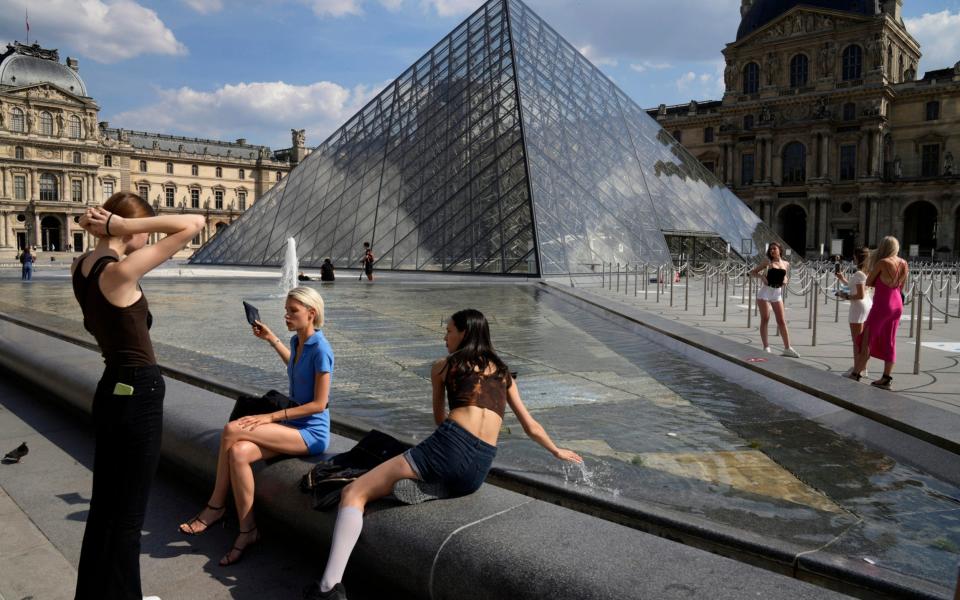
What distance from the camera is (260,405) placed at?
10.5ft

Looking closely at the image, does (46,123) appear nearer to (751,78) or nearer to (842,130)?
(751,78)

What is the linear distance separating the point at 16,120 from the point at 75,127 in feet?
16.3

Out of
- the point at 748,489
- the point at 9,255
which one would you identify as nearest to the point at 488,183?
the point at 748,489

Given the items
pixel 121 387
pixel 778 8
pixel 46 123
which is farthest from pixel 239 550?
pixel 46 123

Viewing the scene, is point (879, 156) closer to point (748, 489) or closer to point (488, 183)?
point (488, 183)

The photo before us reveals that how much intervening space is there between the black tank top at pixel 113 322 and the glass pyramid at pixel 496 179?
57.0ft

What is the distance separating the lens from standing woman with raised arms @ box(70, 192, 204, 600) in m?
2.18

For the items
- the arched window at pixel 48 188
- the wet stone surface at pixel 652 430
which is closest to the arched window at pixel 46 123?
the arched window at pixel 48 188

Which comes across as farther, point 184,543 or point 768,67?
point 768,67

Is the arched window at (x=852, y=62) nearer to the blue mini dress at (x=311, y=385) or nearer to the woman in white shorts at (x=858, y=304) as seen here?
the woman in white shorts at (x=858, y=304)

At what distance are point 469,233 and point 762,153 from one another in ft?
133

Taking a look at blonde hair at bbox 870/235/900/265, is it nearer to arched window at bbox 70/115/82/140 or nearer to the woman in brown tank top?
the woman in brown tank top

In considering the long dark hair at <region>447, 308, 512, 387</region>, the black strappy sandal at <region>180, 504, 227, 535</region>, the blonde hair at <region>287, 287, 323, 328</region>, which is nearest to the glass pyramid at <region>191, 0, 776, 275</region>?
the blonde hair at <region>287, 287, 323, 328</region>

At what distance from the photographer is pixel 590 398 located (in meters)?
5.27
